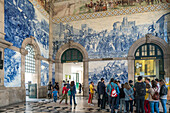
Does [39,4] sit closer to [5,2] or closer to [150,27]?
[5,2]

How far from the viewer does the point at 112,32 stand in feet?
48.7

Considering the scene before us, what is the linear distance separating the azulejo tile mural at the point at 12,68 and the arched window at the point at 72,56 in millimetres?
5662

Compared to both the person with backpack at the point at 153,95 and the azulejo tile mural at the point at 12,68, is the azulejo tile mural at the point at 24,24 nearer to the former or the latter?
the azulejo tile mural at the point at 12,68

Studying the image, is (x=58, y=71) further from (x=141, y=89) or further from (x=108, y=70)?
(x=141, y=89)

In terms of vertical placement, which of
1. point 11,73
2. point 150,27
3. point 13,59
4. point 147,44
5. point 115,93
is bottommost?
point 115,93

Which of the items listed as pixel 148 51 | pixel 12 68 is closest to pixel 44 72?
pixel 12 68

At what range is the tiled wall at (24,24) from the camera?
1034 centimetres

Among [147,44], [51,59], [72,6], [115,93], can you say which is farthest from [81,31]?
[115,93]

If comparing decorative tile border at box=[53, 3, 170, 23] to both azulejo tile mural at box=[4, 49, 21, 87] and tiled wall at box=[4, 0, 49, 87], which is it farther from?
azulejo tile mural at box=[4, 49, 21, 87]

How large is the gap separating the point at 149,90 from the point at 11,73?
27.2 feet

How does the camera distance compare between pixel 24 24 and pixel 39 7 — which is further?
pixel 39 7

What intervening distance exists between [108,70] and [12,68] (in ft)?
26.3

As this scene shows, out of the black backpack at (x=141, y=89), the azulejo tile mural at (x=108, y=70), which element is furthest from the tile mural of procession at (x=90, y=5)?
the black backpack at (x=141, y=89)

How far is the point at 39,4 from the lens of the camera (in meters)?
14.3
